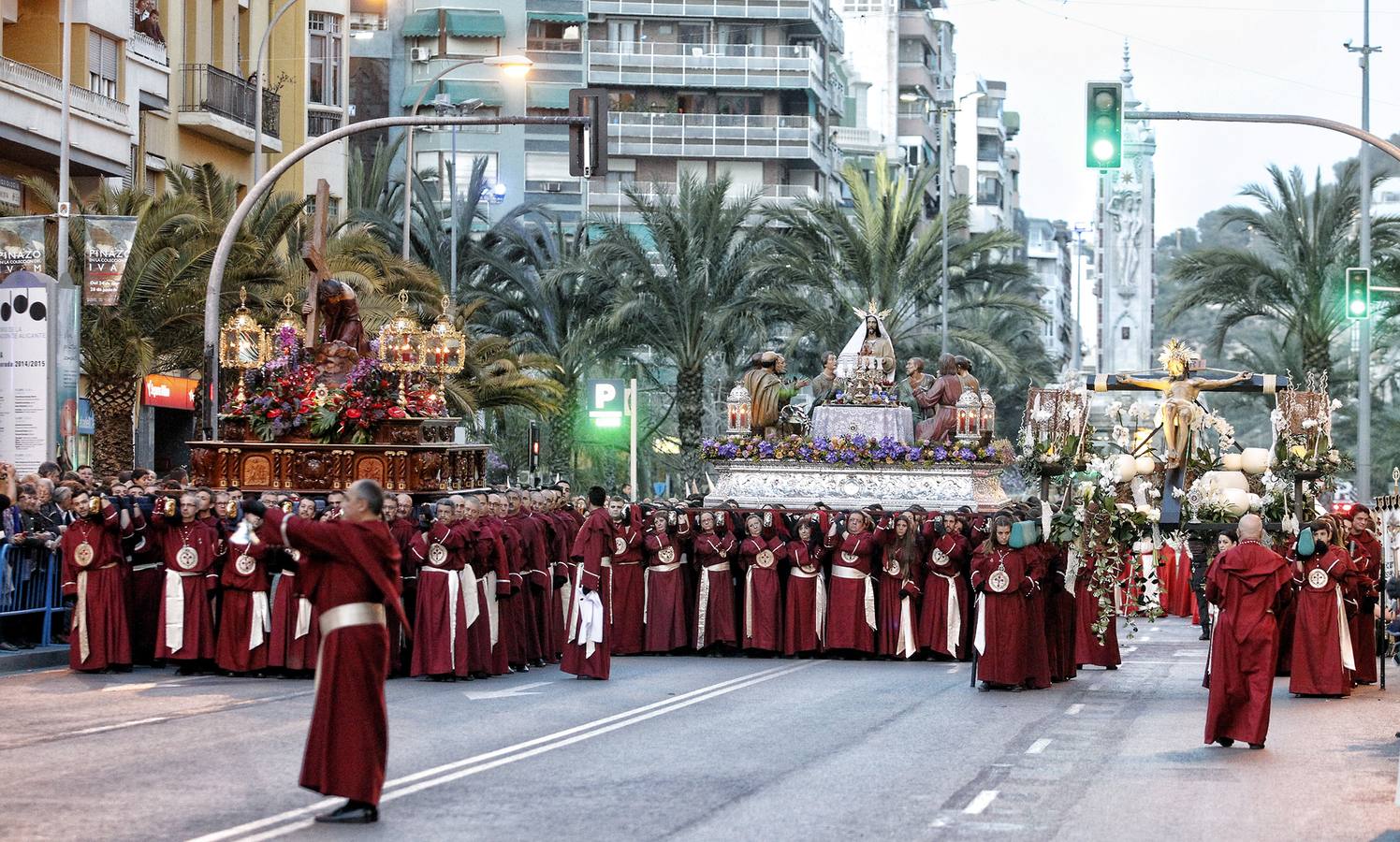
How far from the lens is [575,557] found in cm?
2077

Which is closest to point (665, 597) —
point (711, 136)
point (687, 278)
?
point (687, 278)

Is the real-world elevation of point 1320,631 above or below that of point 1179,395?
below

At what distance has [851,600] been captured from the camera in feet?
76.3

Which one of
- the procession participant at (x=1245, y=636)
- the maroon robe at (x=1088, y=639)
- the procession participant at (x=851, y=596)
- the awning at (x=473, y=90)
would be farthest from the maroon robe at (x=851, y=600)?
the awning at (x=473, y=90)

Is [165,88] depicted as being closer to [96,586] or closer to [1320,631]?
[96,586]

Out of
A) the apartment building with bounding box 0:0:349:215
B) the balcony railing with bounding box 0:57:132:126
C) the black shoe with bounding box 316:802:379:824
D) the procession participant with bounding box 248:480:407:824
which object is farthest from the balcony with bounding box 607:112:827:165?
the black shoe with bounding box 316:802:379:824

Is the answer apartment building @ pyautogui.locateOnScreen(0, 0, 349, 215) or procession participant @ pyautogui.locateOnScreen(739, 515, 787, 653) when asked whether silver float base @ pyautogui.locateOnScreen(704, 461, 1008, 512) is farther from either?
apartment building @ pyautogui.locateOnScreen(0, 0, 349, 215)

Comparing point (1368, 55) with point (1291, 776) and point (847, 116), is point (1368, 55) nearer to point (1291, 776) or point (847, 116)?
point (1291, 776)

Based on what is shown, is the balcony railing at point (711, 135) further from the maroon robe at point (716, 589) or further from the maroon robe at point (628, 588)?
the maroon robe at point (628, 588)

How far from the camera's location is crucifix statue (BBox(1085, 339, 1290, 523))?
21469mm

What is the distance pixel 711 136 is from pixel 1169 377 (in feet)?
166

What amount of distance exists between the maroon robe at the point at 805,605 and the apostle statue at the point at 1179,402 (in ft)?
13.0

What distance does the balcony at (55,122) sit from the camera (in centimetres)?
3183

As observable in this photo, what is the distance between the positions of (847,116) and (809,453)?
217 feet
